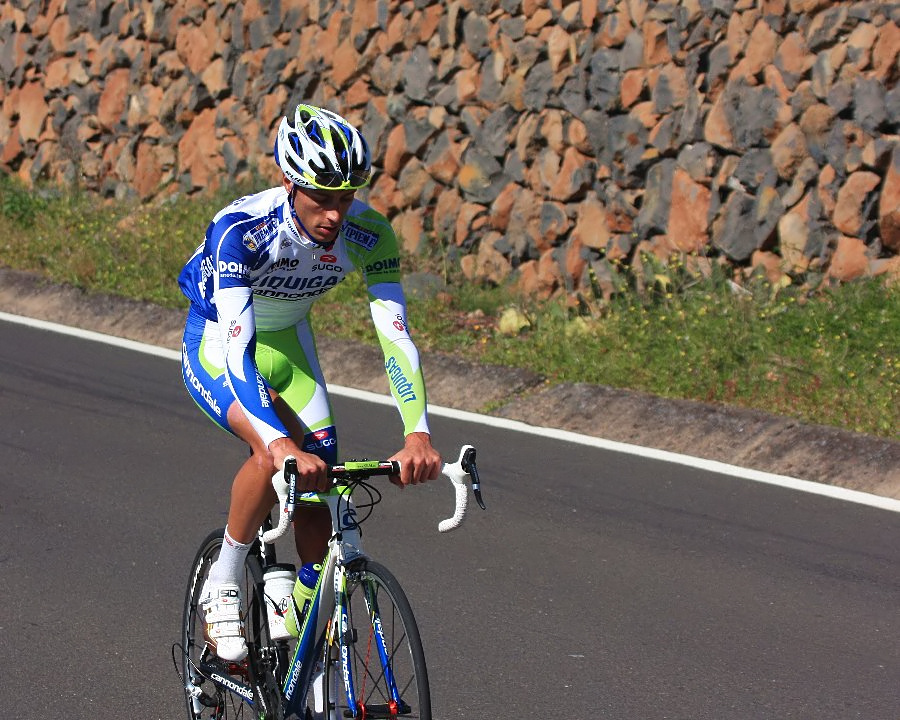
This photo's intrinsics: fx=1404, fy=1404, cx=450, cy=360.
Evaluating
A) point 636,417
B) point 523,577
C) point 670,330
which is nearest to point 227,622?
point 523,577

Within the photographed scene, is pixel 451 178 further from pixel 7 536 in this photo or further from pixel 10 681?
pixel 10 681

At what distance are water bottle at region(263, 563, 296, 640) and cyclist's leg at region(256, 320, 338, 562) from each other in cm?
9

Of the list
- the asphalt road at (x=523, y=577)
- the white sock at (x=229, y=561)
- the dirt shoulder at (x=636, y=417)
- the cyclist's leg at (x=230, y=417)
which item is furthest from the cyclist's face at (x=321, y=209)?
the dirt shoulder at (x=636, y=417)

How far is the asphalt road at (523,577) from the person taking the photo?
5.46 m

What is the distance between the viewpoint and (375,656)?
4.08 meters

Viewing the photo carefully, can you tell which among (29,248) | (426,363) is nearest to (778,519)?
(426,363)

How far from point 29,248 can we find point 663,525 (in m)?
8.75

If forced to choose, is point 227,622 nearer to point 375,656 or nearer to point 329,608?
point 329,608

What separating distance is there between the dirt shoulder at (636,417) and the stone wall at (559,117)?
1890 millimetres

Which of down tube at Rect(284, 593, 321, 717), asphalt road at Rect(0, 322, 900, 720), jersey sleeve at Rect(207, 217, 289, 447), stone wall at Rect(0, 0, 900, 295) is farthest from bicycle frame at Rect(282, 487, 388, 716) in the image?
stone wall at Rect(0, 0, 900, 295)

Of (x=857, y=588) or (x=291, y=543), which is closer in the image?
(x=857, y=588)

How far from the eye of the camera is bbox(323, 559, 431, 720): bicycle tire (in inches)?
154

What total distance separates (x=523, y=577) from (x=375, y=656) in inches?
105

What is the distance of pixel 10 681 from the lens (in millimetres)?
5531
